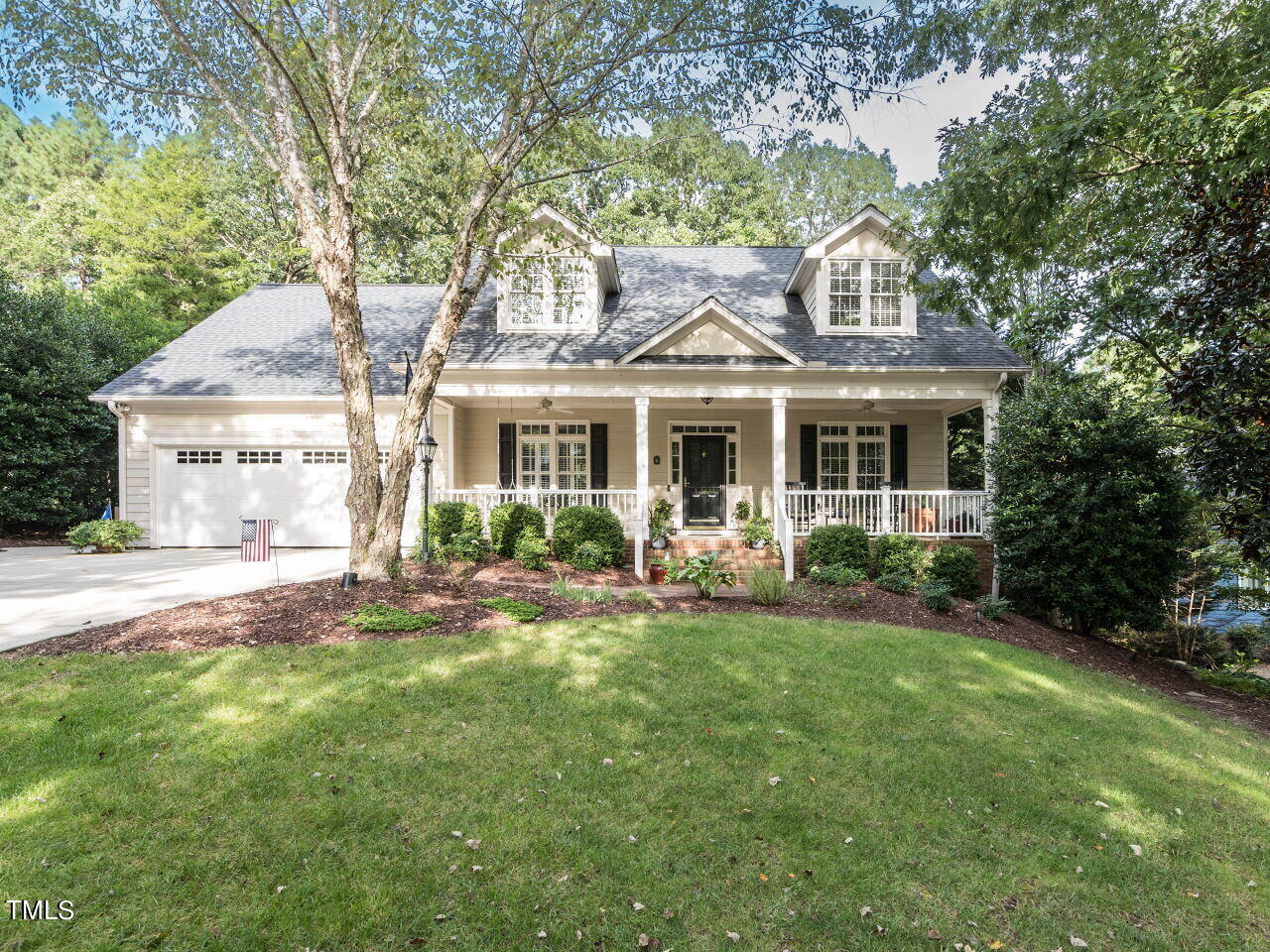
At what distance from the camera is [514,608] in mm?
6324

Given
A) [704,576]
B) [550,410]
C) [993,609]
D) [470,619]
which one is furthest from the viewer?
[550,410]

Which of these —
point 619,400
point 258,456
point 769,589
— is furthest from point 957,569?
point 258,456

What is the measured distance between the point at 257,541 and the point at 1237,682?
1307 cm

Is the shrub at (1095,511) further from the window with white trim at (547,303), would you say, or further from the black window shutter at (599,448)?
the window with white trim at (547,303)

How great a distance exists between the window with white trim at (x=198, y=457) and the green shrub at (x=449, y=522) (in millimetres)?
5316

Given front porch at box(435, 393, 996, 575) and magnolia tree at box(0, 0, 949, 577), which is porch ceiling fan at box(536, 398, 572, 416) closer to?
front porch at box(435, 393, 996, 575)

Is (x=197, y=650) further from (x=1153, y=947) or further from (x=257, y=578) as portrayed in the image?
(x=1153, y=947)

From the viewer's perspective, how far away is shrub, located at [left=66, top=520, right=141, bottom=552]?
1099cm

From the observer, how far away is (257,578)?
809 cm

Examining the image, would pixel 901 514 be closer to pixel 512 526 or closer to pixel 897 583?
pixel 897 583

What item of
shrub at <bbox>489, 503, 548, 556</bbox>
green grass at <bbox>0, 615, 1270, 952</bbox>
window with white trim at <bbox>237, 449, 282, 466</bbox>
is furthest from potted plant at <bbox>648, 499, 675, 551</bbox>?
window with white trim at <bbox>237, 449, 282, 466</bbox>

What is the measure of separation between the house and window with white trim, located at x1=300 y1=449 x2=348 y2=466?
0.10 ft

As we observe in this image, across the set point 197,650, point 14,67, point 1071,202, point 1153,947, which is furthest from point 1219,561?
point 14,67

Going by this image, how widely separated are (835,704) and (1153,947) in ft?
7.32
